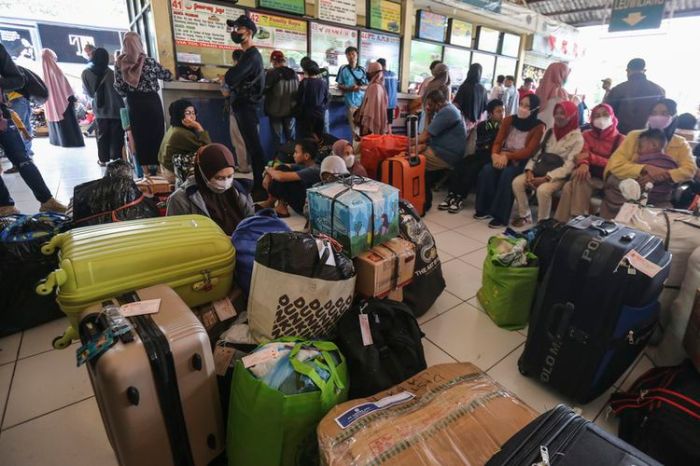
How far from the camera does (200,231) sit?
4.32 feet

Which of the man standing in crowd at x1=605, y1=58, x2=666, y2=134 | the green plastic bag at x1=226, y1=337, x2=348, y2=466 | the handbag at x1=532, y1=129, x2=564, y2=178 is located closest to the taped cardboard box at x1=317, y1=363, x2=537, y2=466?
the green plastic bag at x1=226, y1=337, x2=348, y2=466

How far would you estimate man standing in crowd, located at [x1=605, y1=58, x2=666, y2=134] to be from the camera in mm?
3457

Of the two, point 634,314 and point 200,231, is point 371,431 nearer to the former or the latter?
point 200,231

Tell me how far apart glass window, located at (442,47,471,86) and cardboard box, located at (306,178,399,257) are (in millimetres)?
7000

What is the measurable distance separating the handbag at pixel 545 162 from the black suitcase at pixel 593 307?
1893 mm

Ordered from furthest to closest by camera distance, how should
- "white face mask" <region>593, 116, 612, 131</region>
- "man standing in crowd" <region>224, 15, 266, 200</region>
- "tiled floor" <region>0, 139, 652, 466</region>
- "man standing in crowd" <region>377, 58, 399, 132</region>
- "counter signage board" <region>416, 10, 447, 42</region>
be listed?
"counter signage board" <region>416, 10, 447, 42</region>, "man standing in crowd" <region>377, 58, 399, 132</region>, "man standing in crowd" <region>224, 15, 266, 200</region>, "white face mask" <region>593, 116, 612, 131</region>, "tiled floor" <region>0, 139, 652, 466</region>

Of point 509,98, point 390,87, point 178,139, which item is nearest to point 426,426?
point 178,139

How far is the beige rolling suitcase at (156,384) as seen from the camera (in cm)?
87

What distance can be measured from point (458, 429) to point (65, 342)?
1173 mm

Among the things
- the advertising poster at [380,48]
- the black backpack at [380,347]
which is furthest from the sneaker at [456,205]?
the advertising poster at [380,48]

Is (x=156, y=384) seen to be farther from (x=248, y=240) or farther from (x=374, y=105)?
(x=374, y=105)

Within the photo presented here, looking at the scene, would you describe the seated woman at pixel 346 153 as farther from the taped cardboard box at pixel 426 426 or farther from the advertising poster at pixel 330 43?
the advertising poster at pixel 330 43

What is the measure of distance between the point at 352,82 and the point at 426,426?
16.7 feet

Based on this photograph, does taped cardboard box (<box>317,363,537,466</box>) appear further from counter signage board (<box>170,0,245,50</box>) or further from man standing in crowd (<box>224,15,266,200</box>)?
counter signage board (<box>170,0,245,50</box>)
